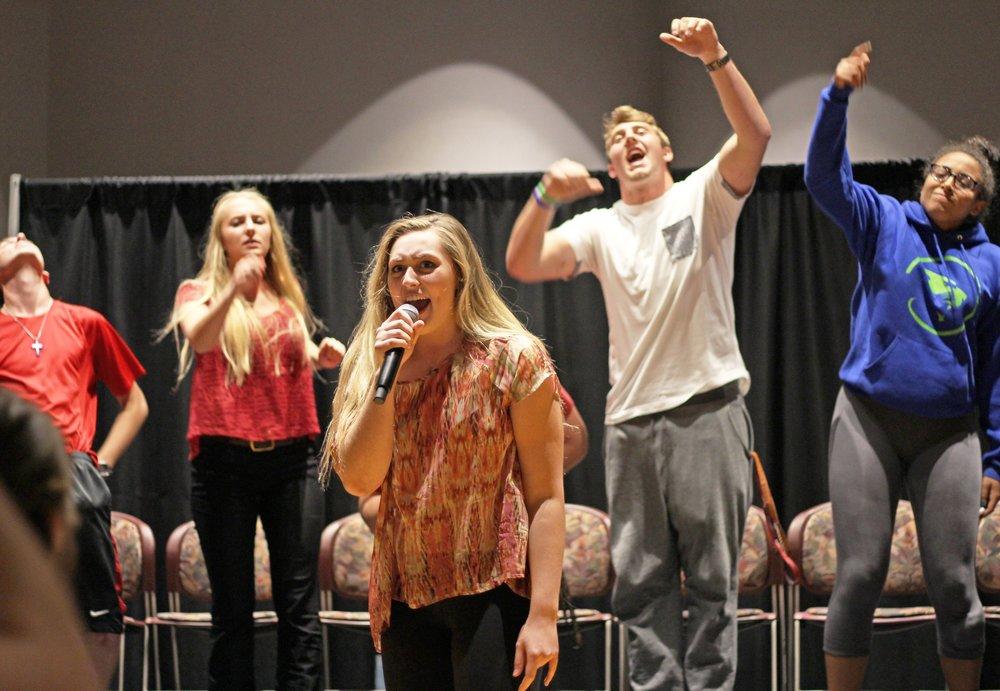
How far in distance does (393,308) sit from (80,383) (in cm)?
180

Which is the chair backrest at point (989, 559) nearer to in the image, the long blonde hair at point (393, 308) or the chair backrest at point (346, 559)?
the chair backrest at point (346, 559)

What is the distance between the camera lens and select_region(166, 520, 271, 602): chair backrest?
457 cm

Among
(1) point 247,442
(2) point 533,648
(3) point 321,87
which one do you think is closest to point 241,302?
(1) point 247,442

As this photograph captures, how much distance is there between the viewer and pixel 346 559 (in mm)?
4559

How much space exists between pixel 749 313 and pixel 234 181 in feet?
7.81

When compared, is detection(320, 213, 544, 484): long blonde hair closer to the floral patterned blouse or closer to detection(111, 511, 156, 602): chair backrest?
the floral patterned blouse

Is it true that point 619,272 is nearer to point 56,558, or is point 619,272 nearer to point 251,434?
point 251,434

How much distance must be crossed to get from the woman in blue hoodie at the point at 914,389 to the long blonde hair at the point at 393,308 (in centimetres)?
137

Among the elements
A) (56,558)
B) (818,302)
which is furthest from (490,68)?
(56,558)

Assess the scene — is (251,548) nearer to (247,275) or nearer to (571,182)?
(247,275)

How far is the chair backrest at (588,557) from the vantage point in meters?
4.45

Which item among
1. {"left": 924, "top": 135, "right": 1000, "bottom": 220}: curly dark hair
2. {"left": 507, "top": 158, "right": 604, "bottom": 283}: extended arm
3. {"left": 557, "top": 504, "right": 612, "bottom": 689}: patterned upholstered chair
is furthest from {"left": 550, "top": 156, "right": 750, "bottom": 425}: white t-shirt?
{"left": 557, "top": 504, "right": 612, "bottom": 689}: patterned upholstered chair

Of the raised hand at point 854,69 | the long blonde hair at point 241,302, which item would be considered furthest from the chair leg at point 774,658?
the raised hand at point 854,69

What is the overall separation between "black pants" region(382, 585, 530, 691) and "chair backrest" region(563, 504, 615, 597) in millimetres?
2380
